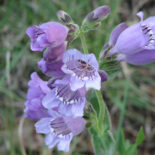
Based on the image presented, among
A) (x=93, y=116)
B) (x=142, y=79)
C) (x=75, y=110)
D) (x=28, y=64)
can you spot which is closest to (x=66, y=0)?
(x=28, y=64)

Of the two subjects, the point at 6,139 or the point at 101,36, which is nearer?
the point at 6,139

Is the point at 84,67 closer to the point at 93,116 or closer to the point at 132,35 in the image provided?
the point at 132,35

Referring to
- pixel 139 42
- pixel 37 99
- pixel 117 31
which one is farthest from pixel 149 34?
pixel 37 99

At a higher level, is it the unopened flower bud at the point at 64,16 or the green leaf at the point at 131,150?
the unopened flower bud at the point at 64,16

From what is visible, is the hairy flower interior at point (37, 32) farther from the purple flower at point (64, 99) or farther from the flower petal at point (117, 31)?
the flower petal at point (117, 31)

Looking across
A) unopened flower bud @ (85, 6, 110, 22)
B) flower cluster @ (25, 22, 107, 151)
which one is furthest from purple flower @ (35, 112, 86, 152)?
unopened flower bud @ (85, 6, 110, 22)

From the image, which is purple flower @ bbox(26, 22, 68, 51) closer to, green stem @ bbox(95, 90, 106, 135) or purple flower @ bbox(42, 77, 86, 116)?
purple flower @ bbox(42, 77, 86, 116)

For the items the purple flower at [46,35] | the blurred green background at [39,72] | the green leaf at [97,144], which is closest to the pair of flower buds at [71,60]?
the purple flower at [46,35]
